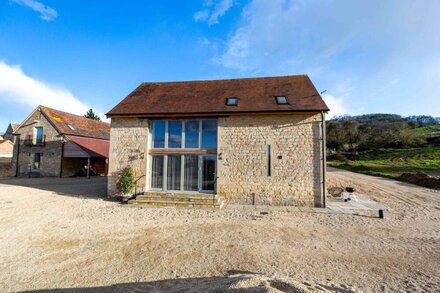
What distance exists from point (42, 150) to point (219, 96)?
2073 centimetres

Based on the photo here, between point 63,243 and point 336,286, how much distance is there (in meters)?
6.36

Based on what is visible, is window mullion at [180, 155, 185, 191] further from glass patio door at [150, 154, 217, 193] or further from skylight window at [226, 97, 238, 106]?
skylight window at [226, 97, 238, 106]

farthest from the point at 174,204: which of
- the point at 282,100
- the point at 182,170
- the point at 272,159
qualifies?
the point at 282,100

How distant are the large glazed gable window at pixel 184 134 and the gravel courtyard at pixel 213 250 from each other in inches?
134

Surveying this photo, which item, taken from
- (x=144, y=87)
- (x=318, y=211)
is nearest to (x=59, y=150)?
(x=144, y=87)

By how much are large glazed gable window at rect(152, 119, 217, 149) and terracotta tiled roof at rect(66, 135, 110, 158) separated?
1304 cm

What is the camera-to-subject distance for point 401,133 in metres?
43.0

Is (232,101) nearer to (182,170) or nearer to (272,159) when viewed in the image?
(272,159)

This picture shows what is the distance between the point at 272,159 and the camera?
10.2m

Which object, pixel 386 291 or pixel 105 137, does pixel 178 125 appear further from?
pixel 105 137

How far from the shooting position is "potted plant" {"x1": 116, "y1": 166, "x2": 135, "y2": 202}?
34.5 ft

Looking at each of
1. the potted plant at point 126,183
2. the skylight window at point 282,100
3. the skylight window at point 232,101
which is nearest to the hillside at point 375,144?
the skylight window at point 282,100

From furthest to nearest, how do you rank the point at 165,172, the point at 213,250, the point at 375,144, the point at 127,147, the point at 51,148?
the point at 375,144 → the point at 51,148 → the point at 127,147 → the point at 165,172 → the point at 213,250

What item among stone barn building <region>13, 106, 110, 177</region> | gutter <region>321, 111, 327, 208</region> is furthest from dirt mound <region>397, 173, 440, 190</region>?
stone barn building <region>13, 106, 110, 177</region>
